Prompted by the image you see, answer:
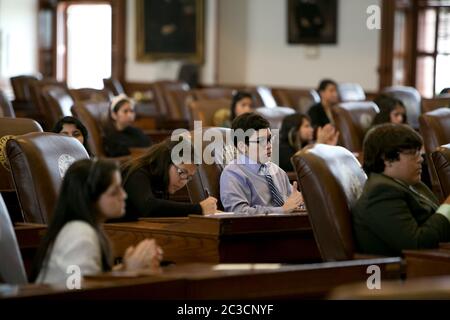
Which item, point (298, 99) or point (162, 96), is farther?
point (162, 96)

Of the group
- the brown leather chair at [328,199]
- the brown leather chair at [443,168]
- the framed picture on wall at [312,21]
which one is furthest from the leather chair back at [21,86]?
the brown leather chair at [328,199]

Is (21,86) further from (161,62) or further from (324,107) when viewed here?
(324,107)

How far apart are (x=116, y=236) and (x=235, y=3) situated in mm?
11666

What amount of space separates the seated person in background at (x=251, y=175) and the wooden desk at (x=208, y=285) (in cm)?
188

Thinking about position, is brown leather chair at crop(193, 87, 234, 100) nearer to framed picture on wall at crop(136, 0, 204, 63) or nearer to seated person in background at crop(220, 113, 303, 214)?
framed picture on wall at crop(136, 0, 204, 63)

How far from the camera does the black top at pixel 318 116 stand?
31.7ft

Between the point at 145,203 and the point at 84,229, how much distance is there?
1511 mm

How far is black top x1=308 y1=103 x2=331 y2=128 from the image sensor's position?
9672 mm

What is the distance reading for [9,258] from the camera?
135 inches

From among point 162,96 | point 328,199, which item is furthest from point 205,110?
point 328,199

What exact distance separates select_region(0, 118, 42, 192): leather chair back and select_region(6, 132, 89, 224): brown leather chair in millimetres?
721

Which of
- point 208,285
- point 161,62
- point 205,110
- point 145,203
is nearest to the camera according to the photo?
point 208,285
